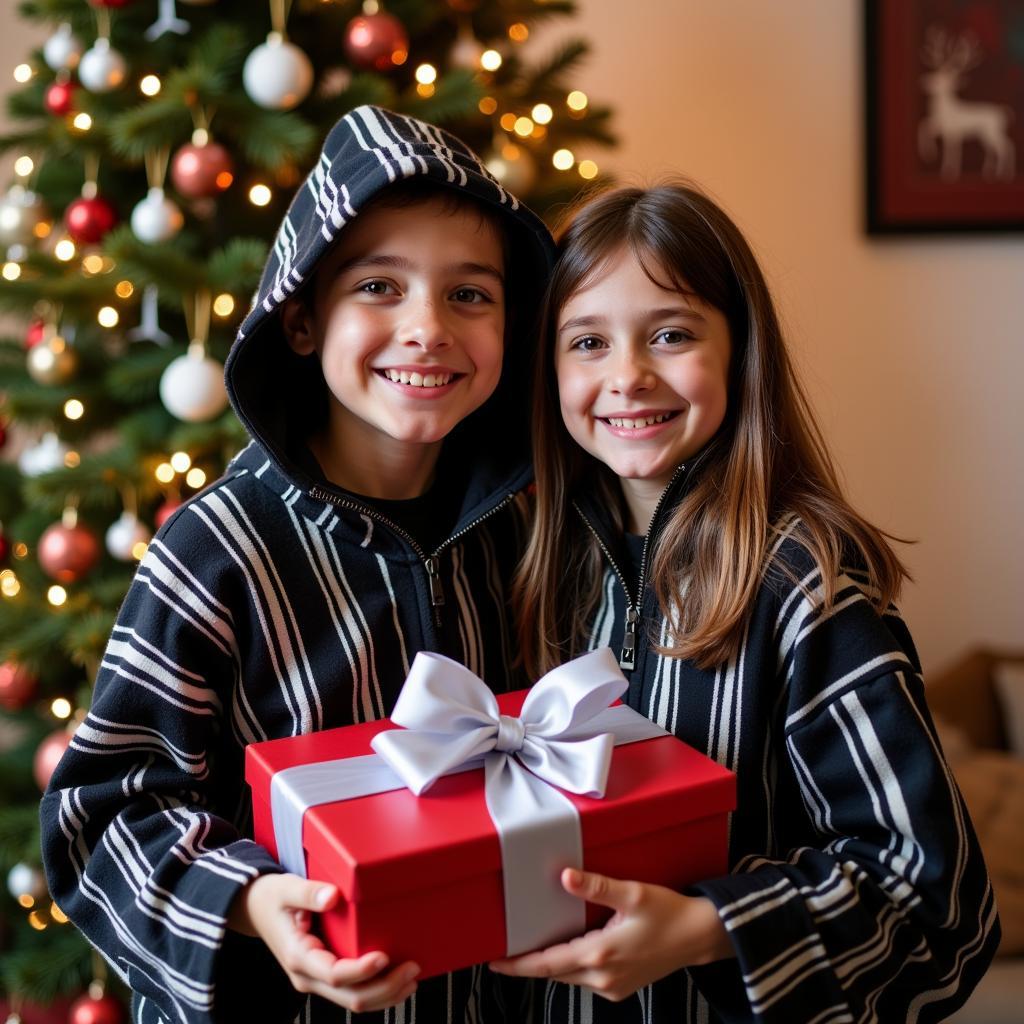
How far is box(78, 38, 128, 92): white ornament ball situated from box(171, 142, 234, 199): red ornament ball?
0.15 meters

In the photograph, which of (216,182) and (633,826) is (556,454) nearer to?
(633,826)

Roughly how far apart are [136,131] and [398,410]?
2.54 ft

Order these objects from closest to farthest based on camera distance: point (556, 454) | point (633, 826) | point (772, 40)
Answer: point (633, 826) < point (556, 454) < point (772, 40)

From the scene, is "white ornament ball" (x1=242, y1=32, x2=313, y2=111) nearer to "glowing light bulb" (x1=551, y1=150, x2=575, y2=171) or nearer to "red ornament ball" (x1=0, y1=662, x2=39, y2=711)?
"glowing light bulb" (x1=551, y1=150, x2=575, y2=171)

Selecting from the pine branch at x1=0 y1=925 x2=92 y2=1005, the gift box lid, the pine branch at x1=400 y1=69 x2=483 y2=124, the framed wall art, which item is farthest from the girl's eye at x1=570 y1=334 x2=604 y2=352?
the framed wall art

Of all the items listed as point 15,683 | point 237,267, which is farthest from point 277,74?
point 15,683

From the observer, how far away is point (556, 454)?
1167 millimetres

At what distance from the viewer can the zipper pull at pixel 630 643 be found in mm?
1049

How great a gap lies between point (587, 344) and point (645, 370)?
86 mm


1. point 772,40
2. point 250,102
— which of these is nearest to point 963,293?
point 772,40

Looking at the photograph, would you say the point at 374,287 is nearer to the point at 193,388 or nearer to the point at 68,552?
the point at 193,388

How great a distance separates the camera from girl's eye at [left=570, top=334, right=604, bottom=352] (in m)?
1.07

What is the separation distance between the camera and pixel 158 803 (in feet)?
3.11

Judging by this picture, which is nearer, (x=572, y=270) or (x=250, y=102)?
(x=572, y=270)
